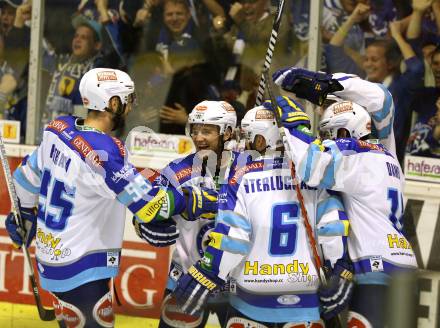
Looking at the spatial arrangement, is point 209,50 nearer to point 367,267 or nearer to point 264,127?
point 264,127

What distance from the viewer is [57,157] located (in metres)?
4.26

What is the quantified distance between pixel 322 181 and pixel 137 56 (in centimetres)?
291

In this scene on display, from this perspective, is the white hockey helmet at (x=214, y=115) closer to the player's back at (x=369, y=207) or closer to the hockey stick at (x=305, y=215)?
the hockey stick at (x=305, y=215)

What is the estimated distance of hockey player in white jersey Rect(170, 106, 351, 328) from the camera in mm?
3895

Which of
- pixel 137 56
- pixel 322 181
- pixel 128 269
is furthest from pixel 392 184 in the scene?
pixel 137 56

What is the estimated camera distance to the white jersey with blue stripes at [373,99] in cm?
446

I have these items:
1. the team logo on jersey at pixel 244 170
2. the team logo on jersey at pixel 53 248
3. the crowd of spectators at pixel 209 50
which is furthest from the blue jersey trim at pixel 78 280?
the crowd of spectators at pixel 209 50

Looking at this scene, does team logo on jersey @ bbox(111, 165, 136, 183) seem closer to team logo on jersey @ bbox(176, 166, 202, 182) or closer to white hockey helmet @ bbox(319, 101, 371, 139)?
team logo on jersey @ bbox(176, 166, 202, 182)

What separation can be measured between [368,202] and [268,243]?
1.62 feet

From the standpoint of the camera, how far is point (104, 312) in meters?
4.32

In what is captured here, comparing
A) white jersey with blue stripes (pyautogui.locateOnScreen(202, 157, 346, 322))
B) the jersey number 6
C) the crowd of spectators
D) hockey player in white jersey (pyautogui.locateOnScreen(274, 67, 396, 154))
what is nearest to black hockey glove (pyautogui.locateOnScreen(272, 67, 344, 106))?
hockey player in white jersey (pyautogui.locateOnScreen(274, 67, 396, 154))

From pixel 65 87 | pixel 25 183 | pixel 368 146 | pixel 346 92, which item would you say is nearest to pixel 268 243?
pixel 368 146

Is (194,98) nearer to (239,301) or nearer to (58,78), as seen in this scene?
(58,78)

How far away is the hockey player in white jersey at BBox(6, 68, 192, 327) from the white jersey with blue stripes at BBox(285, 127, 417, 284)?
707 millimetres
